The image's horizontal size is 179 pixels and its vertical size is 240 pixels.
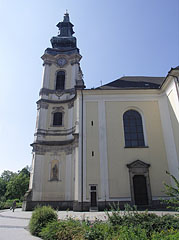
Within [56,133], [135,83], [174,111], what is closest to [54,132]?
[56,133]

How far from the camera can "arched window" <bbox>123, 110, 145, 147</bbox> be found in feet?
57.3

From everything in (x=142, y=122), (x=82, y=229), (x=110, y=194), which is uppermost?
(x=142, y=122)

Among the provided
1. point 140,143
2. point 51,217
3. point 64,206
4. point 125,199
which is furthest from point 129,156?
point 51,217

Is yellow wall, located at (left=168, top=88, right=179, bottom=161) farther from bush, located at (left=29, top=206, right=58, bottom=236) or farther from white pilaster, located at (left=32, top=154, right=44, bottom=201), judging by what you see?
white pilaster, located at (left=32, top=154, right=44, bottom=201)

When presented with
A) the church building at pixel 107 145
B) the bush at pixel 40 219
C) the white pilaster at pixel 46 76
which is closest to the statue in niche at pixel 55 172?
the church building at pixel 107 145

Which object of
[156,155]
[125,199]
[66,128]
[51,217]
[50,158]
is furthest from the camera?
[66,128]

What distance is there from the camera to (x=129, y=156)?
16.7 metres

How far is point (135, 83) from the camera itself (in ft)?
70.5

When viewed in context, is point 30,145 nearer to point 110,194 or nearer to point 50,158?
point 50,158

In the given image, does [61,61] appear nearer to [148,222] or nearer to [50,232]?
[50,232]

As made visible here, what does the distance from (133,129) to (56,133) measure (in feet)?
30.0

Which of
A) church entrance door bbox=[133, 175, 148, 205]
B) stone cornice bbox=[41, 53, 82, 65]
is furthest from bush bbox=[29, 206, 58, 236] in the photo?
stone cornice bbox=[41, 53, 82, 65]

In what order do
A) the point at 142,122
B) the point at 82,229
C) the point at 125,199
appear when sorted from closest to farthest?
the point at 82,229 < the point at 125,199 < the point at 142,122

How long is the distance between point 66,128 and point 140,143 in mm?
9017
